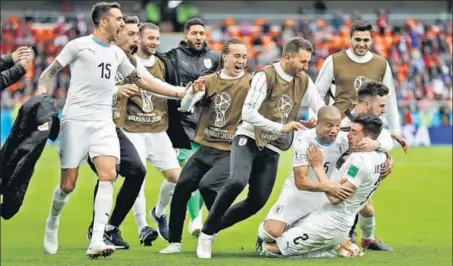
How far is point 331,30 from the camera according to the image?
122 ft

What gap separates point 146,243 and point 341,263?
10.2 feet

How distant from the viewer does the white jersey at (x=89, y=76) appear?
977 centimetres

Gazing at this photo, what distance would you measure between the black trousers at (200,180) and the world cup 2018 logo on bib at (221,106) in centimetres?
28

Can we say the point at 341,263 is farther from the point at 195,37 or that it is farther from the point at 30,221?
the point at 30,221

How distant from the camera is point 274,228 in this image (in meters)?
10.0

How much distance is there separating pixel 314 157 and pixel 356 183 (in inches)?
17.7

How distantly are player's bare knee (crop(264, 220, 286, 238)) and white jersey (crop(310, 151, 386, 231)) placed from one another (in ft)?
1.18

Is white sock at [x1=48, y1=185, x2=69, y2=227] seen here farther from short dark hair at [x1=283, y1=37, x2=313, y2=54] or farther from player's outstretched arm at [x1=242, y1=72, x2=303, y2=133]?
short dark hair at [x1=283, y1=37, x2=313, y2=54]

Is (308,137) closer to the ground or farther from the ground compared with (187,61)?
closer to the ground

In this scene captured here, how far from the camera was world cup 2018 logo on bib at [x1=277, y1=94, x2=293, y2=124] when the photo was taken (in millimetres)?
10125

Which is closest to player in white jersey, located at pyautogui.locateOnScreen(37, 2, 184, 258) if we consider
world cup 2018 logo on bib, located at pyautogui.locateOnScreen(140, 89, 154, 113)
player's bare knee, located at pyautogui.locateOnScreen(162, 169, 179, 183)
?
world cup 2018 logo on bib, located at pyautogui.locateOnScreen(140, 89, 154, 113)

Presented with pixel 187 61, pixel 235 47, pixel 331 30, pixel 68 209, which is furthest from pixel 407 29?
pixel 235 47

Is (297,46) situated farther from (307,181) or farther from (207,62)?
(207,62)

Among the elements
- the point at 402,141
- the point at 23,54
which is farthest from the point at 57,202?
the point at 402,141
